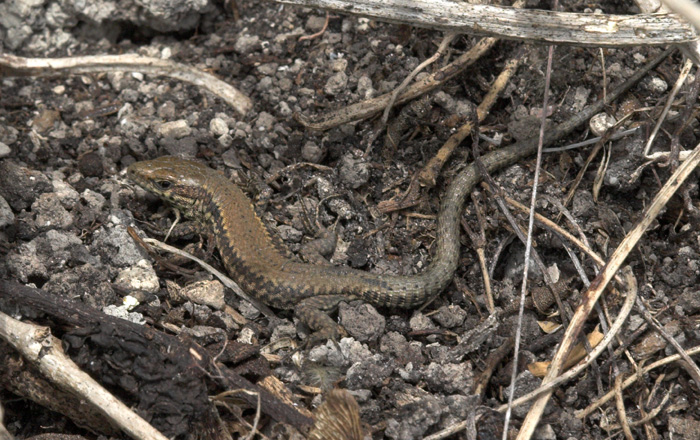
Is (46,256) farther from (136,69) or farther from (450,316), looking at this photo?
(450,316)

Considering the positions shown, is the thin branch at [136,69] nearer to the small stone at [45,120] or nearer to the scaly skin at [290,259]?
the small stone at [45,120]

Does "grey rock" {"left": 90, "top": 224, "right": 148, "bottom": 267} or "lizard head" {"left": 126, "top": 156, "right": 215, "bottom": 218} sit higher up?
"lizard head" {"left": 126, "top": 156, "right": 215, "bottom": 218}

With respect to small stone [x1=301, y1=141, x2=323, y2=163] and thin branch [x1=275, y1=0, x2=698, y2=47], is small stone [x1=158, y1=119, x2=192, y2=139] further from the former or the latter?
thin branch [x1=275, y1=0, x2=698, y2=47]

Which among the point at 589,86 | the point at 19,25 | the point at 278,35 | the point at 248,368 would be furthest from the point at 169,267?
the point at 589,86

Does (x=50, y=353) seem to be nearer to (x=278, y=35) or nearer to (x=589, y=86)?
(x=278, y=35)

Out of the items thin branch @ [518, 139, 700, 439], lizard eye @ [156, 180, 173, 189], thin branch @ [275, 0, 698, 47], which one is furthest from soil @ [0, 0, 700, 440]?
thin branch @ [275, 0, 698, 47]
